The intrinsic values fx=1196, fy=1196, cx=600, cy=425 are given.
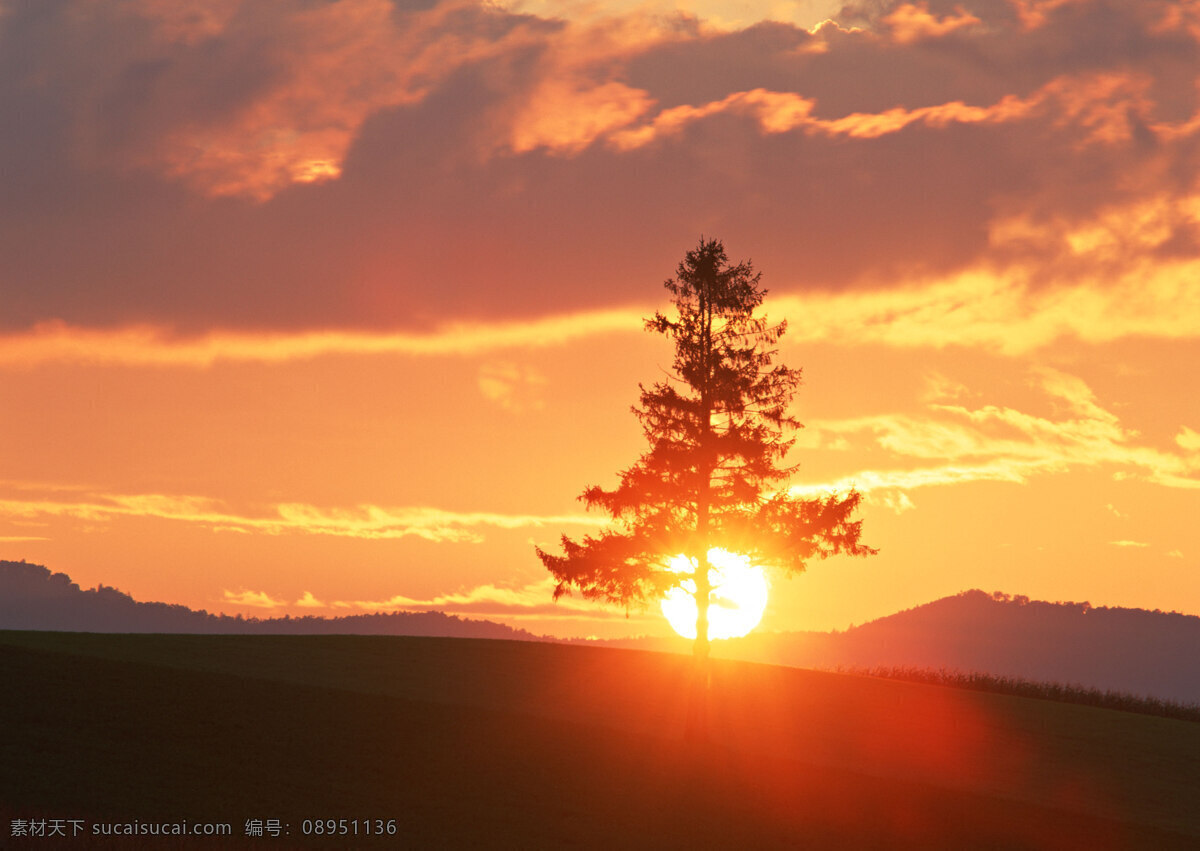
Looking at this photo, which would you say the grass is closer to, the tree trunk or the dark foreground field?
the dark foreground field

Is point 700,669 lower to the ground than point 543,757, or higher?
higher

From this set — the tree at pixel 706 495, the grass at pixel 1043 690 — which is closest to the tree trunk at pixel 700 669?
the tree at pixel 706 495

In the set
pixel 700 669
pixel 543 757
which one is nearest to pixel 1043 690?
pixel 700 669

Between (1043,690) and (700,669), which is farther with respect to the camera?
(1043,690)

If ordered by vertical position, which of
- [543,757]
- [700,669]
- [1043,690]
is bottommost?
[1043,690]

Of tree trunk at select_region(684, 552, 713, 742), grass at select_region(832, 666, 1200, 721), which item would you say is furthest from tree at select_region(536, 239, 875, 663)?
grass at select_region(832, 666, 1200, 721)

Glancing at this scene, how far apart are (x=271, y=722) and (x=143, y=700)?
400 cm

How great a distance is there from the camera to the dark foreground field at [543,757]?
79.8 feet

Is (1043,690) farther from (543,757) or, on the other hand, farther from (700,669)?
(543,757)

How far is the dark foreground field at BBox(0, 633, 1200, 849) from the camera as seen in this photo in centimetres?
2433

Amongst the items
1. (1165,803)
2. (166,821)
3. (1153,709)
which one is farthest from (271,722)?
(1153,709)

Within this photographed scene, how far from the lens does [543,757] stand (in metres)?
29.5

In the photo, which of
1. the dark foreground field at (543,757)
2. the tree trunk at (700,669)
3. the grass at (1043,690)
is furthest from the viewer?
the grass at (1043,690)

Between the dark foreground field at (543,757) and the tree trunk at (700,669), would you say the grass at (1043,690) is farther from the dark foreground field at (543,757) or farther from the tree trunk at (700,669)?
the tree trunk at (700,669)
